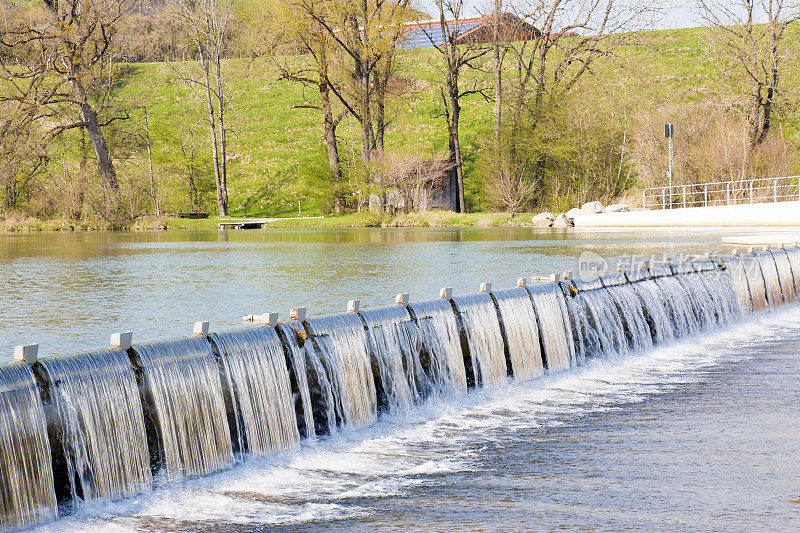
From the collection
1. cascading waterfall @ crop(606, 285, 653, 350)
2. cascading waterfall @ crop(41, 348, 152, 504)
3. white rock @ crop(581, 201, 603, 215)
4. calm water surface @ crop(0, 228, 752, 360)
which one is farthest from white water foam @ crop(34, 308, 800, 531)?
white rock @ crop(581, 201, 603, 215)

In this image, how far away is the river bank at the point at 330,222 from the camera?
38.4m

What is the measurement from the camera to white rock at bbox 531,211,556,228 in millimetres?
36844

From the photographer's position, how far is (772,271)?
1554cm

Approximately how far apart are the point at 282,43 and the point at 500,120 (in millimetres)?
12719

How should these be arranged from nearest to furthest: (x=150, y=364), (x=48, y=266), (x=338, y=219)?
1. (x=150, y=364)
2. (x=48, y=266)
3. (x=338, y=219)

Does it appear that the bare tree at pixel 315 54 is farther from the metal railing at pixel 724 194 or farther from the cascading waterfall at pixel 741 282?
the cascading waterfall at pixel 741 282

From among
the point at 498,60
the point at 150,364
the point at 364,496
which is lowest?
the point at 364,496

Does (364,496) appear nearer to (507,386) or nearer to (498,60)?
(507,386)

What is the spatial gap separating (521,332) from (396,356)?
213 cm

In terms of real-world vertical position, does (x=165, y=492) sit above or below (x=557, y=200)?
below

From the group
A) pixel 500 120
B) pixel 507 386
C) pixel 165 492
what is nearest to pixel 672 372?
pixel 507 386

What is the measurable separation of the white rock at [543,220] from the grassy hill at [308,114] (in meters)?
7.94

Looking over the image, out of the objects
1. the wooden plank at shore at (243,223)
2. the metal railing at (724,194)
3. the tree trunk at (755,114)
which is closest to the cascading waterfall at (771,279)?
the metal railing at (724,194)

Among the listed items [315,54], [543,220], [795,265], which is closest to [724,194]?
[543,220]
